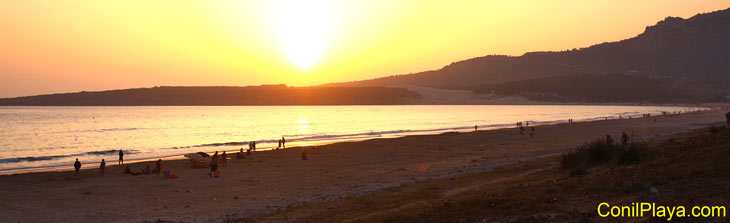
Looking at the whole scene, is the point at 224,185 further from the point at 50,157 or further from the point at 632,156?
the point at 50,157

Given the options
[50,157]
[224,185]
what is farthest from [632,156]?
[50,157]

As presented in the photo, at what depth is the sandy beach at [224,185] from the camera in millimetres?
17641

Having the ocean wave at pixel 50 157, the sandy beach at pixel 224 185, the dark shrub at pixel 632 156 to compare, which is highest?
the dark shrub at pixel 632 156

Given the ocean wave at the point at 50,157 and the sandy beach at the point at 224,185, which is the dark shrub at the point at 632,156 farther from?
the ocean wave at the point at 50,157

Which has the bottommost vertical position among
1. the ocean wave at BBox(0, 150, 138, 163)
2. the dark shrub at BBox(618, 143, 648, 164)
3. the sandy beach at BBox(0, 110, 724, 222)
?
the sandy beach at BBox(0, 110, 724, 222)

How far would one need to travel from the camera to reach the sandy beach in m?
17.6

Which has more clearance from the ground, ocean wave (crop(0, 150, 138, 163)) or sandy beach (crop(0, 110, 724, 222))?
ocean wave (crop(0, 150, 138, 163))

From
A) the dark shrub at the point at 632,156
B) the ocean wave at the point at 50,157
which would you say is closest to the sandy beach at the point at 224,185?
the ocean wave at the point at 50,157

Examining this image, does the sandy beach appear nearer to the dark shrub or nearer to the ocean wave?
the ocean wave

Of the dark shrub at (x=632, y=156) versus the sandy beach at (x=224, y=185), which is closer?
the dark shrub at (x=632, y=156)

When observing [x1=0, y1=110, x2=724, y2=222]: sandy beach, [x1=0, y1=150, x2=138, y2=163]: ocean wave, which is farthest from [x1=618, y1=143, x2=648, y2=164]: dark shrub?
[x1=0, y1=150, x2=138, y2=163]: ocean wave

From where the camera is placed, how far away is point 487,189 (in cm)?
1556

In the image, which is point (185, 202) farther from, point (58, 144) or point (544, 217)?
point (58, 144)

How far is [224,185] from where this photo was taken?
907 inches
